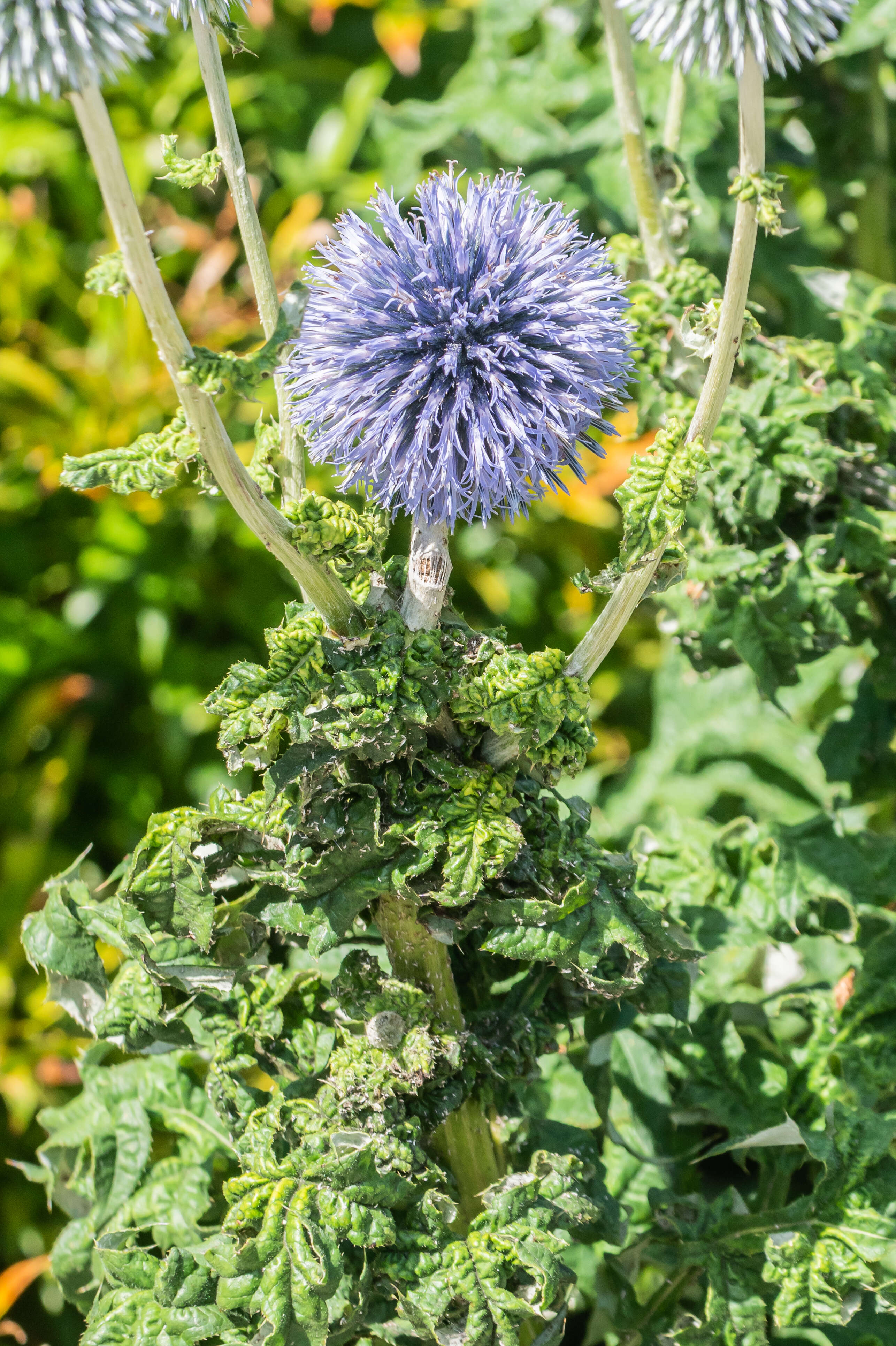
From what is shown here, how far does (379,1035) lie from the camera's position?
31.5 inches

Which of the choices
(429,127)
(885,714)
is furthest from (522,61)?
(885,714)

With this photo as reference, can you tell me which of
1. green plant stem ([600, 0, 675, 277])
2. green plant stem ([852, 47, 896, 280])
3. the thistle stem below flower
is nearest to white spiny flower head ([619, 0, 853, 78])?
the thistle stem below flower

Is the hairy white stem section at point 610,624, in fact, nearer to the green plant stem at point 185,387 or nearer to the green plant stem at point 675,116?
the green plant stem at point 185,387

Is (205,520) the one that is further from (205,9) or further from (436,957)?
(205,9)

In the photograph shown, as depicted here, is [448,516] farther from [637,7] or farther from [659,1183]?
[659,1183]

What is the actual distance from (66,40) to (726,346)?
1.25 ft

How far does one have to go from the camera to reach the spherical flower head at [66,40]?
0.52 m

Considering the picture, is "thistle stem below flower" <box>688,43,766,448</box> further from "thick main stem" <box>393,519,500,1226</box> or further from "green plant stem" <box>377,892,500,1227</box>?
"green plant stem" <box>377,892,500,1227</box>

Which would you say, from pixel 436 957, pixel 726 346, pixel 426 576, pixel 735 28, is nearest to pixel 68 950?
pixel 436 957

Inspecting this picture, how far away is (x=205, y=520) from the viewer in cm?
216

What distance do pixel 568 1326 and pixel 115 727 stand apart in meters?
1.43

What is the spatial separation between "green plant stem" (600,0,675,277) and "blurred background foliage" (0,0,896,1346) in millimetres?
484

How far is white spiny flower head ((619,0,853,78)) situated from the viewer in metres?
0.62

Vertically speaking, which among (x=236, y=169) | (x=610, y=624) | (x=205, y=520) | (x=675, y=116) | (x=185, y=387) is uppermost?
(x=675, y=116)
